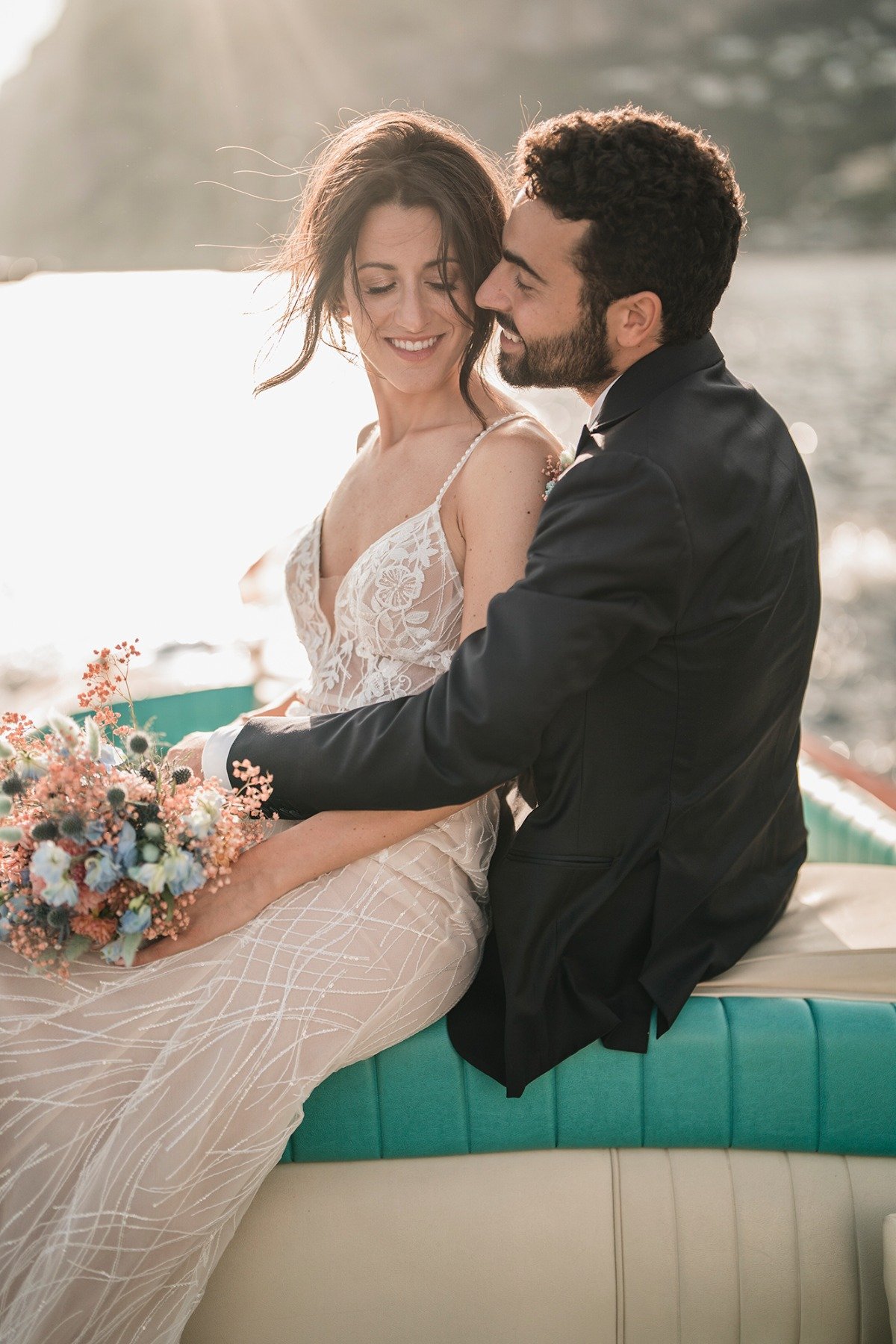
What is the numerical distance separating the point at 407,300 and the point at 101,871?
3.78 feet

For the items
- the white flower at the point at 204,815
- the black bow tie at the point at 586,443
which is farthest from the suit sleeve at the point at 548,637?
the white flower at the point at 204,815

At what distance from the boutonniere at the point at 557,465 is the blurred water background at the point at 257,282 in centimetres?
71

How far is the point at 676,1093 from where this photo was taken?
1.91 meters

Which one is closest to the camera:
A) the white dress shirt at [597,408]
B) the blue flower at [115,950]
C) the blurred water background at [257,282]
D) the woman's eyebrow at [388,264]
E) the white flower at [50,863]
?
the white flower at [50,863]

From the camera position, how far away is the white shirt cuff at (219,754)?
1.99 meters

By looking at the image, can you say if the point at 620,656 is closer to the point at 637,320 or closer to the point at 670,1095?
the point at 637,320

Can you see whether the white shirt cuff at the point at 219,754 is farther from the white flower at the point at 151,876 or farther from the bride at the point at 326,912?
the white flower at the point at 151,876

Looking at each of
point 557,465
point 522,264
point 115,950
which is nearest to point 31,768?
point 115,950

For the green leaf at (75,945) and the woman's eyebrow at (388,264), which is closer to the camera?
the green leaf at (75,945)

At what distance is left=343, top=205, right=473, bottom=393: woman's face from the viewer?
209 cm

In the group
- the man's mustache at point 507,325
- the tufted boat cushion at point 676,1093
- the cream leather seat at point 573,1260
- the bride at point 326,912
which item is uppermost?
the man's mustache at point 507,325

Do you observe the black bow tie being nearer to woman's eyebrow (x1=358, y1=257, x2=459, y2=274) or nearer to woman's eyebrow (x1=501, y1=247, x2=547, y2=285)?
woman's eyebrow (x1=501, y1=247, x2=547, y2=285)

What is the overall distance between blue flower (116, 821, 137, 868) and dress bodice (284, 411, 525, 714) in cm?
57

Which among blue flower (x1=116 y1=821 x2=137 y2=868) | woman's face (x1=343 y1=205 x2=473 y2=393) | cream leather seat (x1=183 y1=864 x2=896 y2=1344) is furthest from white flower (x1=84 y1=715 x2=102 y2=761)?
woman's face (x1=343 y1=205 x2=473 y2=393)
